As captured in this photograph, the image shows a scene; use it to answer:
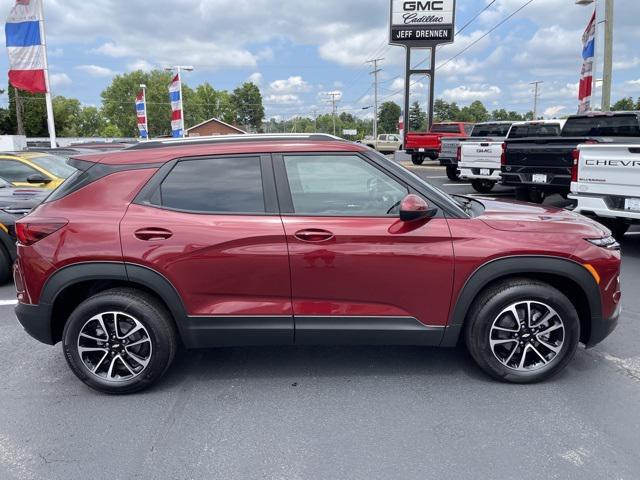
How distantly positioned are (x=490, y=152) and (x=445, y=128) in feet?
33.5

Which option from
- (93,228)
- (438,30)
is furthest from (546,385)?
(438,30)

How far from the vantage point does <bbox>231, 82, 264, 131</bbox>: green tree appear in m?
124

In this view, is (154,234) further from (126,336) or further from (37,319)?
(37,319)

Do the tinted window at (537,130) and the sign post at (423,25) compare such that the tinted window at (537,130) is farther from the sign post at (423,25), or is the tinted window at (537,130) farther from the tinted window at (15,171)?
the sign post at (423,25)

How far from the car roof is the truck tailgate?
15.4 feet

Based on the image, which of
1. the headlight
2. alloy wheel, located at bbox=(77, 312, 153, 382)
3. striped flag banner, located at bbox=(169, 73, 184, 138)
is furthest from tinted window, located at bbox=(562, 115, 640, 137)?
striped flag banner, located at bbox=(169, 73, 184, 138)

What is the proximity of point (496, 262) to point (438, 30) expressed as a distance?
25.2 m

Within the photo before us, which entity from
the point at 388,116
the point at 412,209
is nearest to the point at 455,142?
the point at 412,209

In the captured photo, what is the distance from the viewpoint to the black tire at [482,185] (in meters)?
14.2

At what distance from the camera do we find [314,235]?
322cm

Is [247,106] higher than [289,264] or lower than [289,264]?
higher

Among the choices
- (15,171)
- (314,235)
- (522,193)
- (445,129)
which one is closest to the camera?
(314,235)

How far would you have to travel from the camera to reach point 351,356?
4008 mm

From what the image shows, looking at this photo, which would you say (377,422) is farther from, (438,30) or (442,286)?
(438,30)
